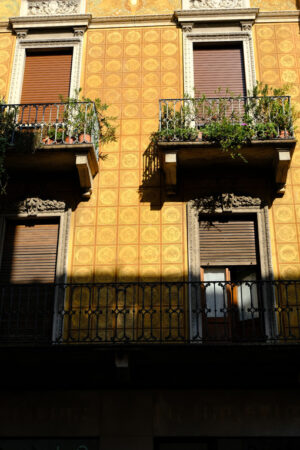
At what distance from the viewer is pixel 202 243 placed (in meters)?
10.9

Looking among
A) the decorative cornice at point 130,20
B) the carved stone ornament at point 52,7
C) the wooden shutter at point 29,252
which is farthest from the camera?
the carved stone ornament at point 52,7

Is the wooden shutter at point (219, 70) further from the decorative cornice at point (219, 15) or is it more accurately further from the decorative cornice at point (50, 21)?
the decorative cornice at point (50, 21)

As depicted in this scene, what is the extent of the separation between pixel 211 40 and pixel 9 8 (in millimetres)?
4740

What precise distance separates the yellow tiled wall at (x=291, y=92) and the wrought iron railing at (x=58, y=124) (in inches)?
→ 148

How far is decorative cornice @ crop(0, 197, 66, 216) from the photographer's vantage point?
11.1 meters

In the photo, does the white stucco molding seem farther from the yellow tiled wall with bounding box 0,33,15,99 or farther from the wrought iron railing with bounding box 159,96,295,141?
the yellow tiled wall with bounding box 0,33,15,99

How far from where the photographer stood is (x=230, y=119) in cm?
1134

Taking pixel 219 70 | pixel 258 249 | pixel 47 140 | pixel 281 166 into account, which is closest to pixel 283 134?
pixel 281 166

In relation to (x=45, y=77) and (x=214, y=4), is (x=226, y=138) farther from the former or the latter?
(x=45, y=77)

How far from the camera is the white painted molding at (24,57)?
40.2ft

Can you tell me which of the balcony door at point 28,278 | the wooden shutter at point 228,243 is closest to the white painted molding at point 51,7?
the balcony door at point 28,278

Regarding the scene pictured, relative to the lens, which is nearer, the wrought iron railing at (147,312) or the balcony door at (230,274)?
the wrought iron railing at (147,312)

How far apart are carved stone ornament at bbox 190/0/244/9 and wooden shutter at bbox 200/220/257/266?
5.13 metres

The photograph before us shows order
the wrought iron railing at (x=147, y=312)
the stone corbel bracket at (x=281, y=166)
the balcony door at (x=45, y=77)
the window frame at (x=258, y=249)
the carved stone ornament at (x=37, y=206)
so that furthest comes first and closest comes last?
the balcony door at (x=45, y=77) < the carved stone ornament at (x=37, y=206) < the stone corbel bracket at (x=281, y=166) < the window frame at (x=258, y=249) < the wrought iron railing at (x=147, y=312)
